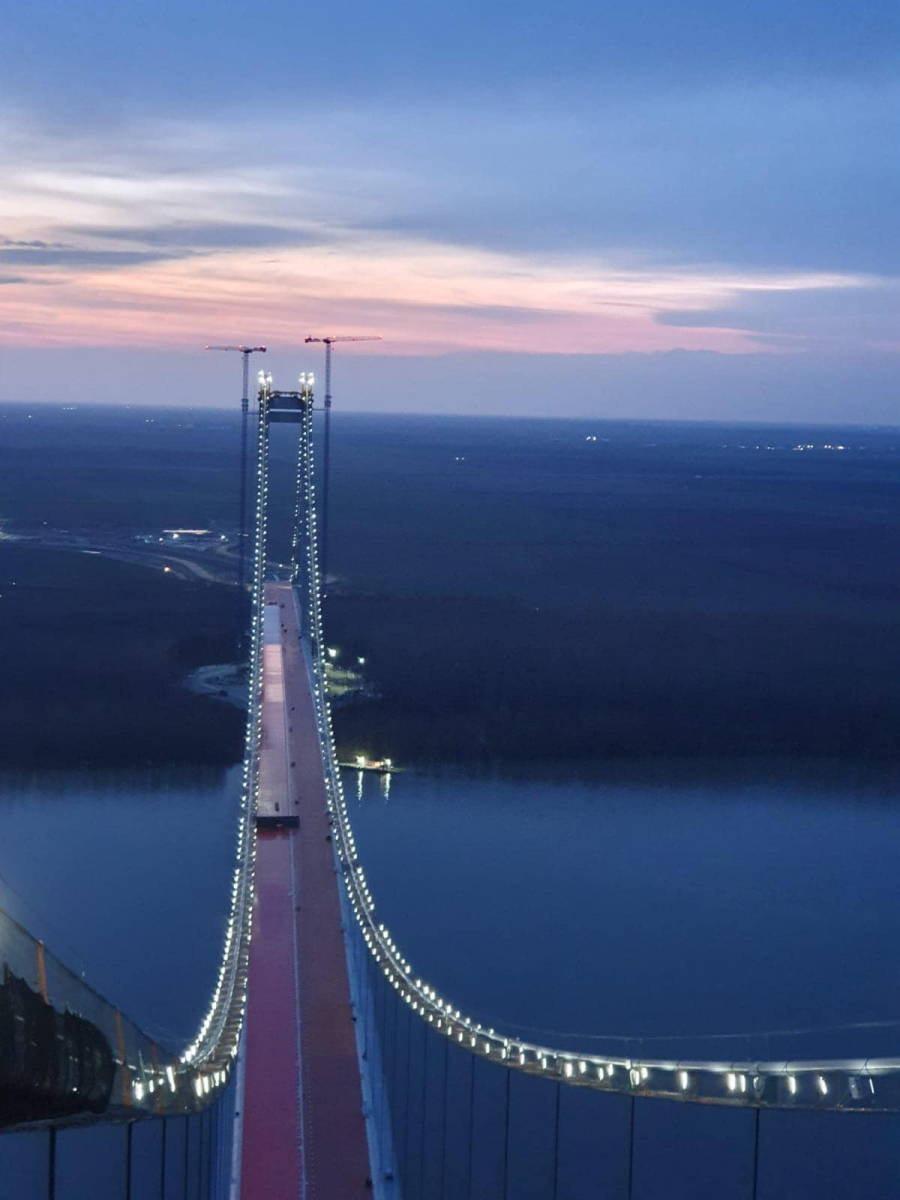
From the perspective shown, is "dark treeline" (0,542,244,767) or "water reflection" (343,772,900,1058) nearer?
"water reflection" (343,772,900,1058)

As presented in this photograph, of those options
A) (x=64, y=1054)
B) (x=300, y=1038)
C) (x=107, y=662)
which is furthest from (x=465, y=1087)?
(x=107, y=662)

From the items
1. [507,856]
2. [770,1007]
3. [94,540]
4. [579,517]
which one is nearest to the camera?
[770,1007]

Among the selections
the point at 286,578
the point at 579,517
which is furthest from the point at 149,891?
the point at 579,517

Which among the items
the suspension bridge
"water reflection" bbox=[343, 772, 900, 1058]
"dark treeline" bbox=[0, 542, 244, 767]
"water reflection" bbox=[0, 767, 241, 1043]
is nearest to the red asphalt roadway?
the suspension bridge

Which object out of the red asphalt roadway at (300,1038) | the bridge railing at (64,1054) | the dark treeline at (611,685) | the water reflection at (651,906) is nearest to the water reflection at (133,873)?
the red asphalt roadway at (300,1038)

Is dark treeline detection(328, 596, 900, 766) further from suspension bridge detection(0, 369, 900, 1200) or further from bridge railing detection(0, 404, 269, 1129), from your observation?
bridge railing detection(0, 404, 269, 1129)

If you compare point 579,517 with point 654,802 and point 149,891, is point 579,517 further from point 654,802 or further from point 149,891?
point 149,891

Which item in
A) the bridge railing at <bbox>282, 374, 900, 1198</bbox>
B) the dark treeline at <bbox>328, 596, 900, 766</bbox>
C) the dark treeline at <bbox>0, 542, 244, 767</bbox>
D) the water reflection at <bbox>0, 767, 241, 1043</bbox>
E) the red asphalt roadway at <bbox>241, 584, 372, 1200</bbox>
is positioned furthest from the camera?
the dark treeline at <bbox>328, 596, 900, 766</bbox>
